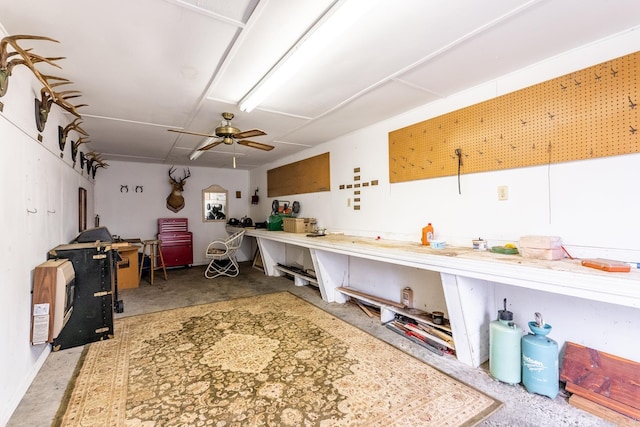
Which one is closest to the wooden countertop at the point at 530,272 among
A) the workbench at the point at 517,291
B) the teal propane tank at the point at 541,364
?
the workbench at the point at 517,291

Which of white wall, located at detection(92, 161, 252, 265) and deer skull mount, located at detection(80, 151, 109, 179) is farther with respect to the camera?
white wall, located at detection(92, 161, 252, 265)

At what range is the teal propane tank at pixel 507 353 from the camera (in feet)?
6.87

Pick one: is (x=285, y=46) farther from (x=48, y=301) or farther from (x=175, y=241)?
(x=175, y=241)

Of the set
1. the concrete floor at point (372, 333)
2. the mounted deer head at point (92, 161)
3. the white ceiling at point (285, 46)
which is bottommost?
the concrete floor at point (372, 333)

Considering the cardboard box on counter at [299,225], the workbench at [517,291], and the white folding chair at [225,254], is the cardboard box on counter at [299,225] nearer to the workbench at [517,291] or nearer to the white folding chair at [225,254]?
the white folding chair at [225,254]

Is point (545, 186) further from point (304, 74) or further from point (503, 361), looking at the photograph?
point (304, 74)

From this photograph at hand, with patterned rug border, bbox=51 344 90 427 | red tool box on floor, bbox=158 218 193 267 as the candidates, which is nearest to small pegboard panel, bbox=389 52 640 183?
patterned rug border, bbox=51 344 90 427

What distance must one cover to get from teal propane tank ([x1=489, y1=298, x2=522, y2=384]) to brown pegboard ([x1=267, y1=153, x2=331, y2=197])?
3143mm

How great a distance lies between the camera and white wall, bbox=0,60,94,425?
70.4 inches

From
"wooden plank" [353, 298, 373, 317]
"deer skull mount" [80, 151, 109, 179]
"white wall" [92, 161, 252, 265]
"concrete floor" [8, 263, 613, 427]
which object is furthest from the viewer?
"white wall" [92, 161, 252, 265]

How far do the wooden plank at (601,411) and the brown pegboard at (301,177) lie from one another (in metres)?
3.64

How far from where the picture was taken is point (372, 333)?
3010 millimetres

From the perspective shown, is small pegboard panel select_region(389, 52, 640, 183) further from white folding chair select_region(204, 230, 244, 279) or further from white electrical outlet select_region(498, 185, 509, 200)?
white folding chair select_region(204, 230, 244, 279)

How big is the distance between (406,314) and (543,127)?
6.94ft
